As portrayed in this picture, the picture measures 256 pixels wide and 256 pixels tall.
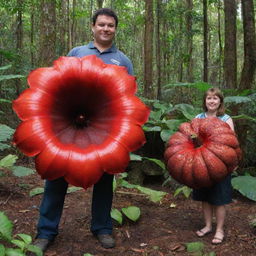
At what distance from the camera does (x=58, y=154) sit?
2.47 meters

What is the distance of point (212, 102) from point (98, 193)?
1.33 meters

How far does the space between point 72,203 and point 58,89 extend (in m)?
2.00

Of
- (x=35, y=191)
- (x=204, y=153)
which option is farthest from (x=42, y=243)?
(x=204, y=153)

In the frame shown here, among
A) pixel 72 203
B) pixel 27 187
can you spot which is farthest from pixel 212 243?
pixel 27 187

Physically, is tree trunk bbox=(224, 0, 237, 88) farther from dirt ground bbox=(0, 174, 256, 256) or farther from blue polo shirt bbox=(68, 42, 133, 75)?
blue polo shirt bbox=(68, 42, 133, 75)

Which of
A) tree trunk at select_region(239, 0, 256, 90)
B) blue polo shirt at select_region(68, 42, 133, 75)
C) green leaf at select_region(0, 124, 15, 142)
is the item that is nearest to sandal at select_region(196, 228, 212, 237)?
blue polo shirt at select_region(68, 42, 133, 75)

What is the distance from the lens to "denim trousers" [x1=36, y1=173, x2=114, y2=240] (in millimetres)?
3152

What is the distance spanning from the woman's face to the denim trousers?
1.13 m

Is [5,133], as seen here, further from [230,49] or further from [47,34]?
[230,49]

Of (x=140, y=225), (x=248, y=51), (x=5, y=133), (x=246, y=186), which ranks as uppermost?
(x=248, y=51)

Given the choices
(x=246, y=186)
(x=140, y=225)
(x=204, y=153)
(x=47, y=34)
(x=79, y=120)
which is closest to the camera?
(x=79, y=120)

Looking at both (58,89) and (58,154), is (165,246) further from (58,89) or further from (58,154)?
(58,89)

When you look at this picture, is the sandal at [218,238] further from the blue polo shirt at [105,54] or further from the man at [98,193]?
the blue polo shirt at [105,54]

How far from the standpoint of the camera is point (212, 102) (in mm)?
3510
